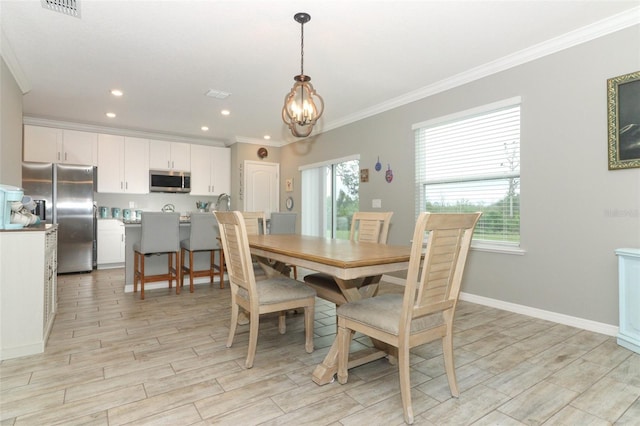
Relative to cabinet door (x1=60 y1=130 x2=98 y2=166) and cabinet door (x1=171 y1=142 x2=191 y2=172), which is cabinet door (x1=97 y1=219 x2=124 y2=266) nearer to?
cabinet door (x1=60 y1=130 x2=98 y2=166)

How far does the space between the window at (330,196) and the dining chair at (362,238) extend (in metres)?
2.11

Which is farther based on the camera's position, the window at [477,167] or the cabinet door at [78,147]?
the cabinet door at [78,147]

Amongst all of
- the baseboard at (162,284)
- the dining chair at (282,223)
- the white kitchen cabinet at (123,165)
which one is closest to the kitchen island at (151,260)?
the baseboard at (162,284)

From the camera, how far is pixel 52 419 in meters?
1.60

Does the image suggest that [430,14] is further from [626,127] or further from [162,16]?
[162,16]

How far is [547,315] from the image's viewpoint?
123 inches

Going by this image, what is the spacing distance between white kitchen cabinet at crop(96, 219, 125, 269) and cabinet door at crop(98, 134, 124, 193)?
1.99 feet

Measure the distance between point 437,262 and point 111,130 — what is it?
252 inches

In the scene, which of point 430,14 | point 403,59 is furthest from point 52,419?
point 403,59

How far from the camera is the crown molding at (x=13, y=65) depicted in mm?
2998

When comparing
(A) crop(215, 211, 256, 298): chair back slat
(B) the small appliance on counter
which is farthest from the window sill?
(B) the small appliance on counter

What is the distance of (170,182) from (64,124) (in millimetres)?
1860

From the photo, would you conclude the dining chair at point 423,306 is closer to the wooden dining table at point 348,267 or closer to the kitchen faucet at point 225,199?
the wooden dining table at point 348,267

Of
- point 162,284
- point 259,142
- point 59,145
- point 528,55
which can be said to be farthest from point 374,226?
point 59,145
